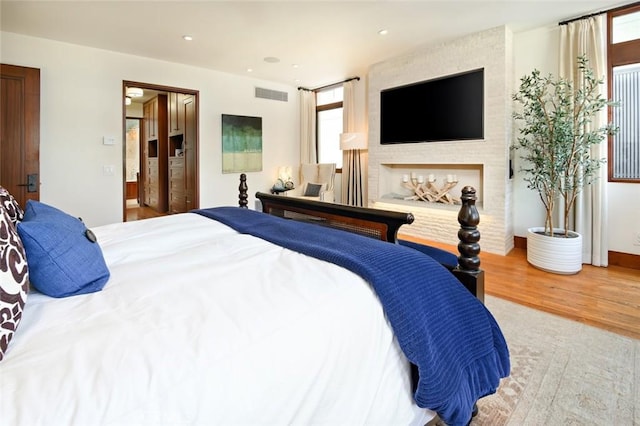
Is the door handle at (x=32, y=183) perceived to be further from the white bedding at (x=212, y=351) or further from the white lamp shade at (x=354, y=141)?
the white lamp shade at (x=354, y=141)

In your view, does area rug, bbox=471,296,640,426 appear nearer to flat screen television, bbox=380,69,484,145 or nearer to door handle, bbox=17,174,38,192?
flat screen television, bbox=380,69,484,145

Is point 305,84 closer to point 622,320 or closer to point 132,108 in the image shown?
point 132,108

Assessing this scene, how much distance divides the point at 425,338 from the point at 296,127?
6227mm

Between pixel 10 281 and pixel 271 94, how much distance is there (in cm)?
611

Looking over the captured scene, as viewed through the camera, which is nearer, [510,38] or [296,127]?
[510,38]

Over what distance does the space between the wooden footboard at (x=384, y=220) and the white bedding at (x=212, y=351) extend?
1.87ft

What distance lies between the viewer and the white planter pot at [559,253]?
330cm

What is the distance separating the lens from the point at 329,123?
6.72 m

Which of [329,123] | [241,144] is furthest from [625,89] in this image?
[241,144]

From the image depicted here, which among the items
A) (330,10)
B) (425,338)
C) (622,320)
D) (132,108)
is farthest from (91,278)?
(132,108)

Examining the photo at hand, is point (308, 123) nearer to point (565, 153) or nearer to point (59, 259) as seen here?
point (565, 153)

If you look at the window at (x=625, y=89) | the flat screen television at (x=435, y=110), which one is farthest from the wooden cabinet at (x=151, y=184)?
the window at (x=625, y=89)

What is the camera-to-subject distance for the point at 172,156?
6746 millimetres

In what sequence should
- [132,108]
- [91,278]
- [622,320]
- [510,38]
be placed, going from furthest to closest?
[132,108]
[510,38]
[622,320]
[91,278]
